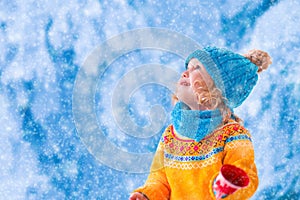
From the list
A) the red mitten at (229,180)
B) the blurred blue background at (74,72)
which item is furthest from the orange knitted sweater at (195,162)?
the blurred blue background at (74,72)

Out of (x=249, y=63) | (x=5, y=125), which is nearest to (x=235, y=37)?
(x=249, y=63)

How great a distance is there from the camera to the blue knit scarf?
1126 mm

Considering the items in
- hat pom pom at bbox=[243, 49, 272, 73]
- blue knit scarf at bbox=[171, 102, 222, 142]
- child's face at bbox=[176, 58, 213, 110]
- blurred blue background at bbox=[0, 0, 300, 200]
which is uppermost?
blurred blue background at bbox=[0, 0, 300, 200]

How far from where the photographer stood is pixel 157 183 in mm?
1204

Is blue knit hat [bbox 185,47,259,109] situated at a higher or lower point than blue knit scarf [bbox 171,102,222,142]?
higher

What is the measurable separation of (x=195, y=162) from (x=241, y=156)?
0.13m

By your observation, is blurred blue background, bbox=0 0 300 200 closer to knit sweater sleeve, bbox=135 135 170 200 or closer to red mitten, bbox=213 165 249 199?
knit sweater sleeve, bbox=135 135 170 200

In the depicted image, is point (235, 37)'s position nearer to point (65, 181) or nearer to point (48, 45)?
point (48, 45)

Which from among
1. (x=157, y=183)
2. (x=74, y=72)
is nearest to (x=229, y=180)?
(x=157, y=183)

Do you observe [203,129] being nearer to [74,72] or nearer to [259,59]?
[259,59]

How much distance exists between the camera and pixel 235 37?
2037mm

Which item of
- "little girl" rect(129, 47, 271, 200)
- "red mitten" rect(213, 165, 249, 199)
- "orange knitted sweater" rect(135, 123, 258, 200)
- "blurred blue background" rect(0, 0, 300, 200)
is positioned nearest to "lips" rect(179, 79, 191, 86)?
"little girl" rect(129, 47, 271, 200)

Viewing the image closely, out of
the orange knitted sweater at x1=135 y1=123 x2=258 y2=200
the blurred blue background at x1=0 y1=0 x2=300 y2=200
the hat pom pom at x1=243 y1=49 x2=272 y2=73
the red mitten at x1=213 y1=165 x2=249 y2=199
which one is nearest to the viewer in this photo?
the red mitten at x1=213 y1=165 x2=249 y2=199

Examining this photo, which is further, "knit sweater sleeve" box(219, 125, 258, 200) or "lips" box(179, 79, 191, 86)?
"lips" box(179, 79, 191, 86)
